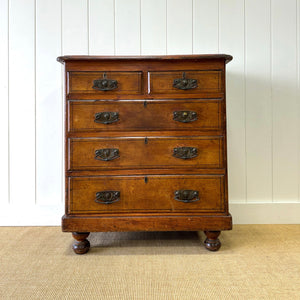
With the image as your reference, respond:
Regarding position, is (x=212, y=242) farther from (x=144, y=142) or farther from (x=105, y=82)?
(x=105, y=82)

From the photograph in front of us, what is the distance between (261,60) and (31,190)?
2075 millimetres

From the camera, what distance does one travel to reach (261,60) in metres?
2.15

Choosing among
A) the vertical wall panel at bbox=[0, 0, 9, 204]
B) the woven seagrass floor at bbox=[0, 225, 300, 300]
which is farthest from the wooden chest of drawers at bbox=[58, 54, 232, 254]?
the vertical wall panel at bbox=[0, 0, 9, 204]

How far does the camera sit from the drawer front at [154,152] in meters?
1.56

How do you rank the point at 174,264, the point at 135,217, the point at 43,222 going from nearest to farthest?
1. the point at 174,264
2. the point at 135,217
3. the point at 43,222

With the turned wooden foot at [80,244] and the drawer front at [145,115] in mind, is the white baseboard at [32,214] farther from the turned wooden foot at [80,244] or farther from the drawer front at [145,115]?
the drawer front at [145,115]

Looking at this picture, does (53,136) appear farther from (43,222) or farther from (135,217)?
(135,217)

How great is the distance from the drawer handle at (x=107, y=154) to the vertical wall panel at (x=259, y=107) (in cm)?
115

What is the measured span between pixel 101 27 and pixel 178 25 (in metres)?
0.60

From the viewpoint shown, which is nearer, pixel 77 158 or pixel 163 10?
pixel 77 158

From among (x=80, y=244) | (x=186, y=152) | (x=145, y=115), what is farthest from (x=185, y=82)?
(x=80, y=244)

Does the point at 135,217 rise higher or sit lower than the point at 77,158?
lower

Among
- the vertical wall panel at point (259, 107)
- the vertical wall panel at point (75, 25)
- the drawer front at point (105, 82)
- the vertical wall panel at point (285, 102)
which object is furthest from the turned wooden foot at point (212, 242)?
the vertical wall panel at point (75, 25)

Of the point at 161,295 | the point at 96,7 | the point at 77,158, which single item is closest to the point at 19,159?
the point at 77,158
